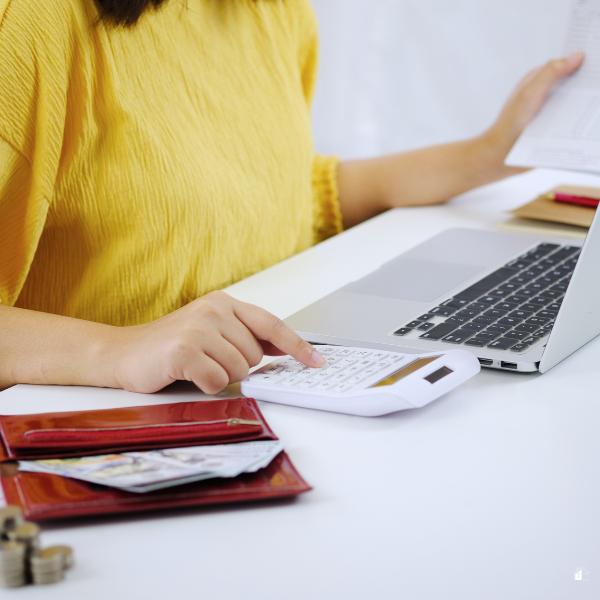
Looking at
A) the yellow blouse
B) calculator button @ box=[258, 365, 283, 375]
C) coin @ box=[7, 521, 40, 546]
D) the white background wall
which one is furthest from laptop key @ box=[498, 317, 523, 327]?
the white background wall

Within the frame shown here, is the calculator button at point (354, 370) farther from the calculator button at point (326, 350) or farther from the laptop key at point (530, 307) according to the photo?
the laptop key at point (530, 307)

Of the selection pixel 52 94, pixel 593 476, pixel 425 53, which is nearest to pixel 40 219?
pixel 52 94

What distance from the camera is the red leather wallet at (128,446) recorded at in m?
0.43

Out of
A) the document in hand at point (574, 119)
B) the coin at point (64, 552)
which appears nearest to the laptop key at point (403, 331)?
the coin at point (64, 552)

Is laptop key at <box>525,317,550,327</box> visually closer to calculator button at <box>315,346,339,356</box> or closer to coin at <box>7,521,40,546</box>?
calculator button at <box>315,346,339,356</box>

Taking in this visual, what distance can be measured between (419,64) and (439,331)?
186 centimetres

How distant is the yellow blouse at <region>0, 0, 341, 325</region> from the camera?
0.72 meters

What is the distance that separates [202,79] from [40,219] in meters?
0.29

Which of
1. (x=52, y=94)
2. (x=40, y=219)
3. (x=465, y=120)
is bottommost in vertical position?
(x=465, y=120)

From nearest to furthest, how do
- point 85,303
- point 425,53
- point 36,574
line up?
point 36,574, point 85,303, point 425,53

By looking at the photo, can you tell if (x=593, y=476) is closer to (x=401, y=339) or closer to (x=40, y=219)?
(x=401, y=339)

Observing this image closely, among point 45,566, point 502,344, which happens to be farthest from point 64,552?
point 502,344

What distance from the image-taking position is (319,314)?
2.47 feet

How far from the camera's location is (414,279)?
84cm
